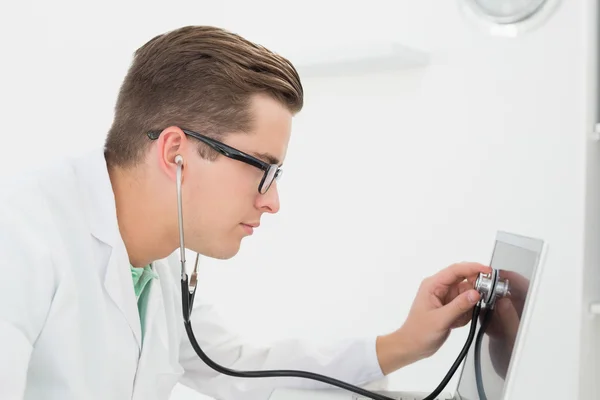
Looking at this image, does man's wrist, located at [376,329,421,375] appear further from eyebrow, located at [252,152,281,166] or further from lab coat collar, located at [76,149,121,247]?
lab coat collar, located at [76,149,121,247]

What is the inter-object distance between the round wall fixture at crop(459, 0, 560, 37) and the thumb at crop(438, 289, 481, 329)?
88 cm

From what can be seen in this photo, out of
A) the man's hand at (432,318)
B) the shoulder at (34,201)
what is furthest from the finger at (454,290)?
the shoulder at (34,201)

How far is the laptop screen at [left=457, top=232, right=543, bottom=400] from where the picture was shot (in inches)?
42.8

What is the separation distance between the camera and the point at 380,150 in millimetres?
2291

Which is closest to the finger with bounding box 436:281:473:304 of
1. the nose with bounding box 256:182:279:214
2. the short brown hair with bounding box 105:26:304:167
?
the nose with bounding box 256:182:279:214

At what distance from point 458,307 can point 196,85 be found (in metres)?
0.66

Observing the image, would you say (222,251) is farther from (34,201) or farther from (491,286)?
(491,286)

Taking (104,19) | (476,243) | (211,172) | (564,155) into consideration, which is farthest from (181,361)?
(104,19)

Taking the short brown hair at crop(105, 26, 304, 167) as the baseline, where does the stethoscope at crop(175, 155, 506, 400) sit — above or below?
below

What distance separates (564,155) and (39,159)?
206 cm

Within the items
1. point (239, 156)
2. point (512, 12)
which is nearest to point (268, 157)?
point (239, 156)

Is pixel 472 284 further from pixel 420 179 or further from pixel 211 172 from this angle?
pixel 420 179

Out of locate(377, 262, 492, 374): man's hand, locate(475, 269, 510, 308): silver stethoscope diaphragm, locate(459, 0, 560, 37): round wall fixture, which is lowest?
locate(377, 262, 492, 374): man's hand

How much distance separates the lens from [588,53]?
134cm
